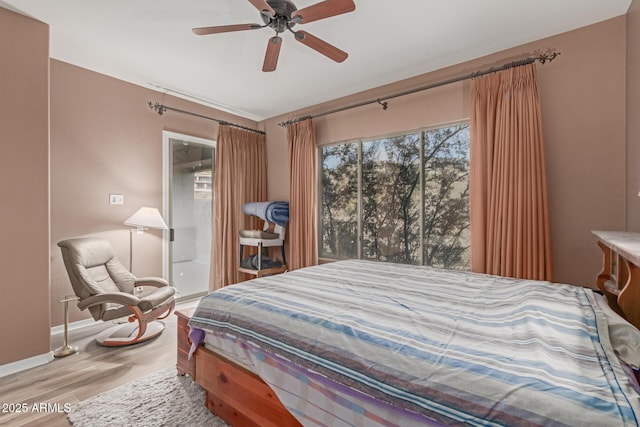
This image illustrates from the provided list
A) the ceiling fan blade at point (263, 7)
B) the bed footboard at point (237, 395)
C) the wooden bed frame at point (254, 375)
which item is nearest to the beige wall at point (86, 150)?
the wooden bed frame at point (254, 375)

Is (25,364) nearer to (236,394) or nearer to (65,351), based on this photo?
(65,351)

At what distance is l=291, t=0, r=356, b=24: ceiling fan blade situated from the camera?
1703 millimetres

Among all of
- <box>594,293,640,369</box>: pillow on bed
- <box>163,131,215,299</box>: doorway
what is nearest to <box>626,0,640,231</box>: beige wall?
<box>594,293,640,369</box>: pillow on bed

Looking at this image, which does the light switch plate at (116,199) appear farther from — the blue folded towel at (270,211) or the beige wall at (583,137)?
the beige wall at (583,137)

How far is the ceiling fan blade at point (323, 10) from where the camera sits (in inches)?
67.1

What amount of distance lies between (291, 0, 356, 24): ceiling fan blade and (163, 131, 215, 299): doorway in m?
2.70

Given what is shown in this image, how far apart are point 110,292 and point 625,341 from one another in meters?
3.51

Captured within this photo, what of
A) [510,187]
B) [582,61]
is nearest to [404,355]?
[510,187]

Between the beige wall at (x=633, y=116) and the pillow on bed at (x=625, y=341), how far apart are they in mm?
1353

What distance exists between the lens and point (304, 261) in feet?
13.3

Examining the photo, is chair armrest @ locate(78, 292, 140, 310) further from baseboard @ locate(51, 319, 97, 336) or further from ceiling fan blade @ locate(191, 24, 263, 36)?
ceiling fan blade @ locate(191, 24, 263, 36)

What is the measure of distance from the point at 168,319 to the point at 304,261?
1.77 m

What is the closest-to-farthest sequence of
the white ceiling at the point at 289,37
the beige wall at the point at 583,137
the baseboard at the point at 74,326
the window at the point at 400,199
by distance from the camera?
the white ceiling at the point at 289,37, the beige wall at the point at 583,137, the baseboard at the point at 74,326, the window at the point at 400,199

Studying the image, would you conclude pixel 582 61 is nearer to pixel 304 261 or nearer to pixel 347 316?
pixel 347 316
